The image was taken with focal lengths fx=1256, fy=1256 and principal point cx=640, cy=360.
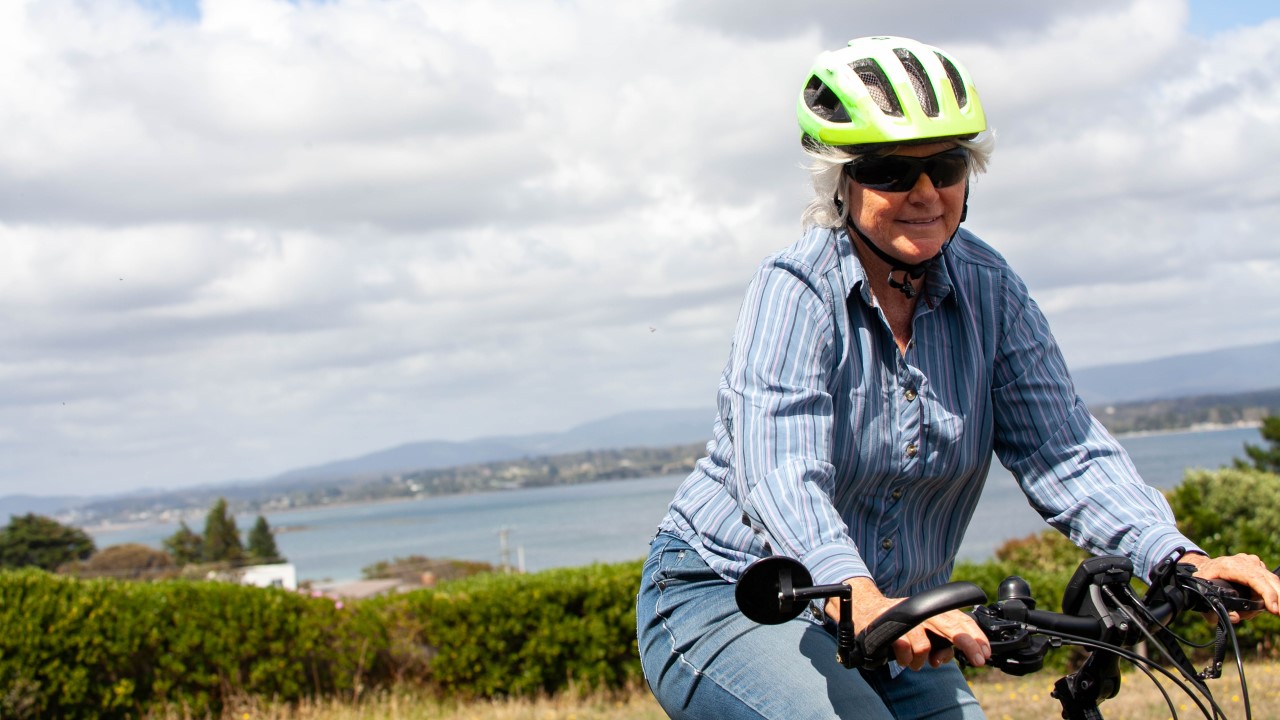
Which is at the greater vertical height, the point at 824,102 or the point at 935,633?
the point at 824,102

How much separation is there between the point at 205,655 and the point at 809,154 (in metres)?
8.69

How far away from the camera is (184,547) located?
216ft

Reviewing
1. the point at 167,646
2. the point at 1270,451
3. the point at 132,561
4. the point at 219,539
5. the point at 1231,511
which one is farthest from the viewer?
the point at 219,539

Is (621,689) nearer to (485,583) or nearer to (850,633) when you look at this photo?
(485,583)

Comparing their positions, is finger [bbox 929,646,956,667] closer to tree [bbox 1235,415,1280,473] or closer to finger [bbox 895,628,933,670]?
finger [bbox 895,628,933,670]

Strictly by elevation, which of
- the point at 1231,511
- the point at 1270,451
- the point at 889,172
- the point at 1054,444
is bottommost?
the point at 1270,451

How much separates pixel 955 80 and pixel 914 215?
1.11 ft

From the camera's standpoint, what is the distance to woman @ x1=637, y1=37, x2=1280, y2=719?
2.79 meters

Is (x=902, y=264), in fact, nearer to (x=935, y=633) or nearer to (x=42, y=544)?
(x=935, y=633)

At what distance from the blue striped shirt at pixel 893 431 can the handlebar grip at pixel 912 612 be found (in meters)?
0.33

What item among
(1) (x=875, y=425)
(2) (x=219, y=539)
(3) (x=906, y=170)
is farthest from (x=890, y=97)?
(2) (x=219, y=539)

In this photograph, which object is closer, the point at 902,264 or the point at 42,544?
the point at 902,264

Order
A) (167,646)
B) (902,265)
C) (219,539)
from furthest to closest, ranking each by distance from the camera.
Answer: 1. (219,539)
2. (167,646)
3. (902,265)

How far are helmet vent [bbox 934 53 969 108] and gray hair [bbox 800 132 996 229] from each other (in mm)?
97
